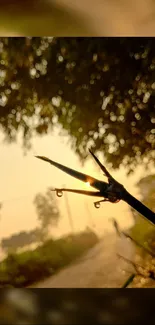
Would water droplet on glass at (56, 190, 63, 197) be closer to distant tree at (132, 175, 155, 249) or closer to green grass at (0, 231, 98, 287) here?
green grass at (0, 231, 98, 287)

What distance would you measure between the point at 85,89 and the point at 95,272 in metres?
0.79

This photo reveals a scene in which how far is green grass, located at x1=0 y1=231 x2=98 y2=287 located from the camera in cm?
185

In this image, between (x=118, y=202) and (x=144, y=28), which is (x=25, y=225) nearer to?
(x=118, y=202)

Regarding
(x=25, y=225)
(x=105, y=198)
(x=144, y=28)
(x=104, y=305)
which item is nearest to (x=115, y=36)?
(x=144, y=28)

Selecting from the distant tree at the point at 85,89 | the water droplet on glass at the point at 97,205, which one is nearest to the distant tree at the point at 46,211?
the water droplet on glass at the point at 97,205

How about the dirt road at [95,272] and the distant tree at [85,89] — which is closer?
the dirt road at [95,272]

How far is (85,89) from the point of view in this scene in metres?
1.98

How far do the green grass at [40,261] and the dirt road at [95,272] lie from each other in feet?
0.10

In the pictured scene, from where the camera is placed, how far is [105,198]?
6.27 feet

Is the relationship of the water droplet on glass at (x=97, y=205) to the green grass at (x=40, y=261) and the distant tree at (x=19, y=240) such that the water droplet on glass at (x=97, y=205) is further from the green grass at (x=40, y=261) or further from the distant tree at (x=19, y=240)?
the distant tree at (x=19, y=240)

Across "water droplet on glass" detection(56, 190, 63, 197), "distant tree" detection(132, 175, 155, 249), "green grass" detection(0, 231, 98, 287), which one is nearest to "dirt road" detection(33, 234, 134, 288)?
"green grass" detection(0, 231, 98, 287)

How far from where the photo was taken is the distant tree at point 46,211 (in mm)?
1883

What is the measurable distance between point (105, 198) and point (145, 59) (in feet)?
2.12

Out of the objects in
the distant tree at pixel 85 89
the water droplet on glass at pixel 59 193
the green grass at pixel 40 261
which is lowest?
the green grass at pixel 40 261
